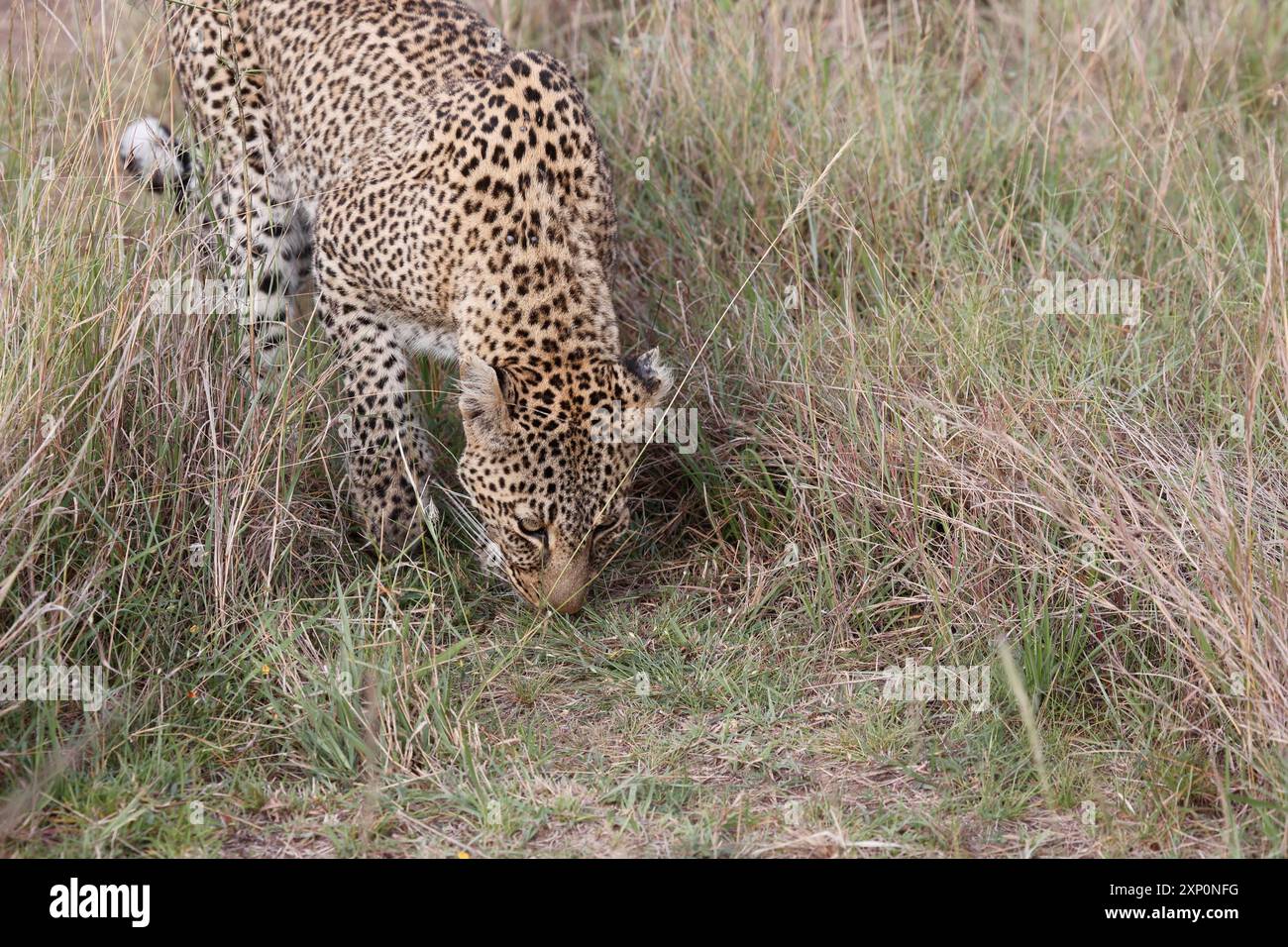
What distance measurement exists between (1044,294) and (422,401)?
2.70m

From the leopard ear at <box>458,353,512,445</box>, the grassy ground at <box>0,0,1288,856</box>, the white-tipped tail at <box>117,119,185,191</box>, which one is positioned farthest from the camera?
the white-tipped tail at <box>117,119,185,191</box>

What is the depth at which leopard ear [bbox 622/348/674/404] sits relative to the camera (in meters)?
5.26

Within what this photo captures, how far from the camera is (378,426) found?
227 inches

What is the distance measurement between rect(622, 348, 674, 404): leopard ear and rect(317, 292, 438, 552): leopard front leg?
1.04 m

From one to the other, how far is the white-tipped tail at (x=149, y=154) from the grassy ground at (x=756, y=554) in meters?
0.14

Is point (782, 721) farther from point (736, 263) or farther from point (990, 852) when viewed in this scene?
point (736, 263)

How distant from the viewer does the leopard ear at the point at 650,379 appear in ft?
17.3

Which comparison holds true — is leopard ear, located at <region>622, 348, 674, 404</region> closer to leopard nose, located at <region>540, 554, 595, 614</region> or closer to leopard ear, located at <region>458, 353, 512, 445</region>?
leopard ear, located at <region>458, 353, 512, 445</region>

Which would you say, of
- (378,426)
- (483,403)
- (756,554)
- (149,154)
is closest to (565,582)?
(483,403)

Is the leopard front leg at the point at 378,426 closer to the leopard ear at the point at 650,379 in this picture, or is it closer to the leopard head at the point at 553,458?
the leopard head at the point at 553,458

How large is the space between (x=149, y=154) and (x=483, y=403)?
77.8 inches

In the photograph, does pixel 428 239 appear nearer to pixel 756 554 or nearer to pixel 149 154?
pixel 149 154

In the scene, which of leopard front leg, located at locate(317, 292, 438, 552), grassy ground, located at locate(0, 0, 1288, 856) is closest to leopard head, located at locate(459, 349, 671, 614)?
grassy ground, located at locate(0, 0, 1288, 856)

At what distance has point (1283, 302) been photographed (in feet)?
15.5
